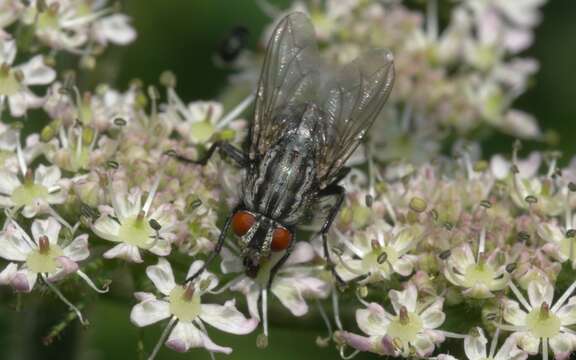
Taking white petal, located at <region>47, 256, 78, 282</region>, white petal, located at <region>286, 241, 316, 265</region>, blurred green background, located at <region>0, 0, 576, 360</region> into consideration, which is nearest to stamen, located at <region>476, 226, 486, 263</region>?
white petal, located at <region>286, 241, 316, 265</region>

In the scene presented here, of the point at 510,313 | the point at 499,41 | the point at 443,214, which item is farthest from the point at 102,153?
the point at 499,41

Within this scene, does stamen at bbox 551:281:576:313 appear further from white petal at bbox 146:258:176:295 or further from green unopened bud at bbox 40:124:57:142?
green unopened bud at bbox 40:124:57:142

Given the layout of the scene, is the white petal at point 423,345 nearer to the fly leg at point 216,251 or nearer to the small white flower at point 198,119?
the fly leg at point 216,251

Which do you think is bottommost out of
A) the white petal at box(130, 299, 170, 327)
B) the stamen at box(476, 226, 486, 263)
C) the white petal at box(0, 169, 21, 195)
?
the white petal at box(130, 299, 170, 327)

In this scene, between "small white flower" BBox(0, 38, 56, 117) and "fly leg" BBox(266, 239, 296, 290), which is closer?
"fly leg" BBox(266, 239, 296, 290)

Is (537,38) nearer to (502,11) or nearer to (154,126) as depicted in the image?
(502,11)
